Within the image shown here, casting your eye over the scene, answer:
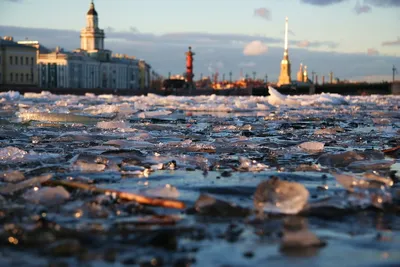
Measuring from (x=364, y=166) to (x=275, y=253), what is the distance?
2357 mm

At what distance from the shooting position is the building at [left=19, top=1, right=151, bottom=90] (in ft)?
361

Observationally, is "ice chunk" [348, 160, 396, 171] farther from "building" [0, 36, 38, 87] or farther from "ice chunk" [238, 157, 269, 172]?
"building" [0, 36, 38, 87]

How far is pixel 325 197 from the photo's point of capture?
10.6ft

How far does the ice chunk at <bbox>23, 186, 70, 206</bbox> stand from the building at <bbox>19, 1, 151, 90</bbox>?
337ft

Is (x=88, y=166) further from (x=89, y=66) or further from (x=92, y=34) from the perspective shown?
(x=92, y=34)

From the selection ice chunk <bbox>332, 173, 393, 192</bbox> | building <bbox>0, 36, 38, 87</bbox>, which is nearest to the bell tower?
building <bbox>0, 36, 38, 87</bbox>

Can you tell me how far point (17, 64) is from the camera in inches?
3034

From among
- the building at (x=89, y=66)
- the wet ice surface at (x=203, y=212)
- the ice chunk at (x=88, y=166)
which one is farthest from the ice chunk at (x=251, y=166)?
the building at (x=89, y=66)

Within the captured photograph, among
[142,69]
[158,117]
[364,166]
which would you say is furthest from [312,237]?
[142,69]

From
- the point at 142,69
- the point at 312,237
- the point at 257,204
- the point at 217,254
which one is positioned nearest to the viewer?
the point at 217,254

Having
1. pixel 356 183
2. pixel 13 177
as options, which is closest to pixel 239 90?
pixel 13 177

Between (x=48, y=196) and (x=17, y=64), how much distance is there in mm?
77422

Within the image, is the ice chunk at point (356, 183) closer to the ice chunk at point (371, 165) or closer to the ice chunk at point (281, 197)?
the ice chunk at point (281, 197)

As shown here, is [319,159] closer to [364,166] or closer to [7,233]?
[364,166]
